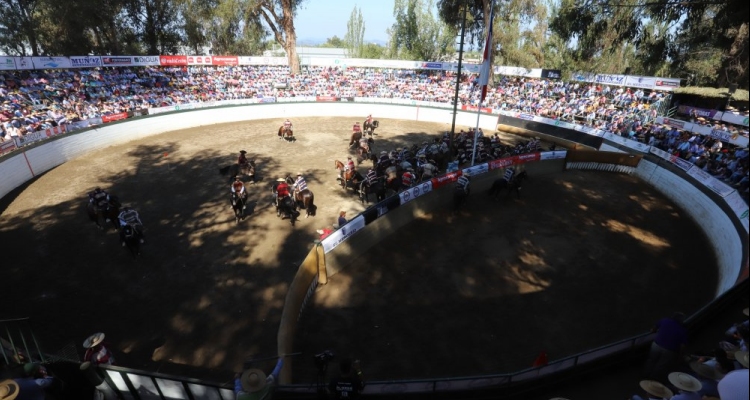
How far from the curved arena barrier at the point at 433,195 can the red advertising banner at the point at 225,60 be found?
12537 mm

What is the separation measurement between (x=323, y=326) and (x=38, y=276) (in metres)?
8.41

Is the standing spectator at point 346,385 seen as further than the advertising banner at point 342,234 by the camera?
No

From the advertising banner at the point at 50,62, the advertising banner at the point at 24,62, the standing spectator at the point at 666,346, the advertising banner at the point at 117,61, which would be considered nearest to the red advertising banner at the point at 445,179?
the standing spectator at the point at 666,346

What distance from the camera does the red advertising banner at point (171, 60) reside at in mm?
36500

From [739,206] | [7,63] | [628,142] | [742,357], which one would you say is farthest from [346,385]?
[7,63]

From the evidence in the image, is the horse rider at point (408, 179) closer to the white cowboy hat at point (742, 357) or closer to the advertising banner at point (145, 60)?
the white cowboy hat at point (742, 357)

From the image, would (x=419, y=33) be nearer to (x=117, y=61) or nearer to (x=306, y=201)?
(x=117, y=61)

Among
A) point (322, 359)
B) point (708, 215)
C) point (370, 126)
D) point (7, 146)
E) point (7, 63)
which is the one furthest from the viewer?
point (370, 126)

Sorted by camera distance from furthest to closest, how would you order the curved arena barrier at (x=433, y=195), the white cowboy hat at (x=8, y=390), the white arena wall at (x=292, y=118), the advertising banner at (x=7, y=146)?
the advertising banner at (x=7, y=146) → the white arena wall at (x=292, y=118) → the curved arena barrier at (x=433, y=195) → the white cowboy hat at (x=8, y=390)

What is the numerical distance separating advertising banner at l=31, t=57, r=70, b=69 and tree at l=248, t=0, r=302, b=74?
54.7 ft

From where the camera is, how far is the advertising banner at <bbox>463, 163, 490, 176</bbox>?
16.7 metres

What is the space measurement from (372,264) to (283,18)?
36368 mm

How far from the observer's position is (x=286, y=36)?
41156 millimetres

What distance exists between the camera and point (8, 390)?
4219mm
